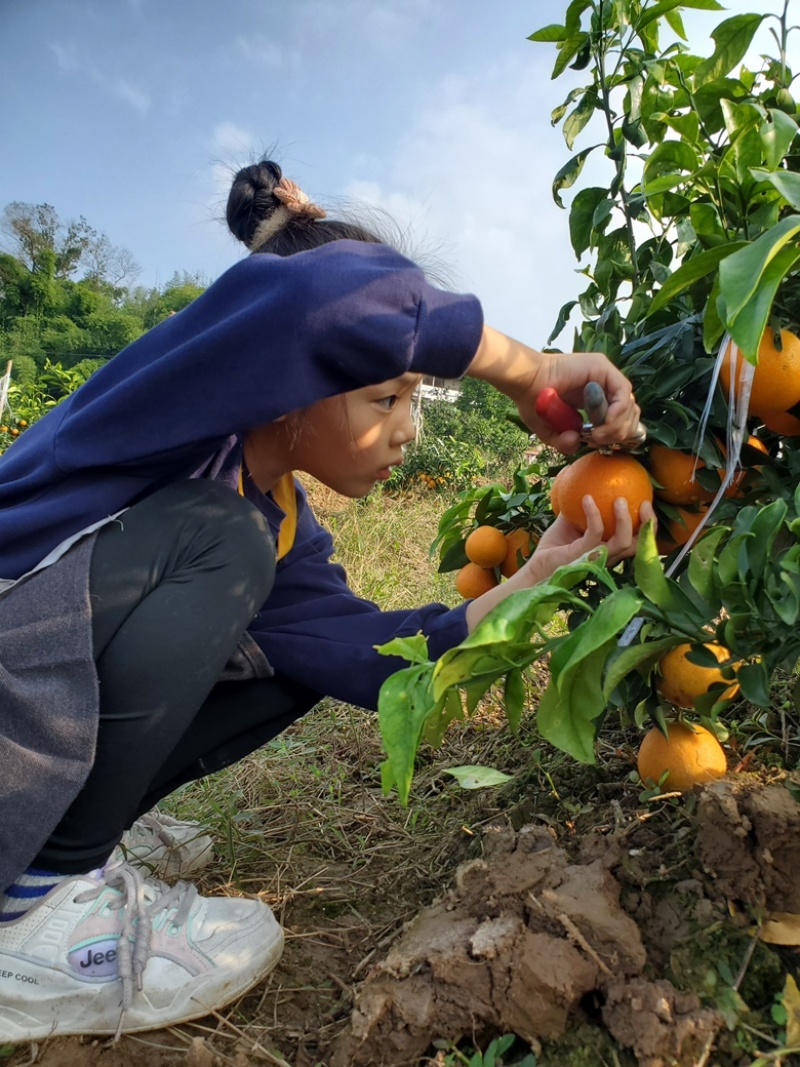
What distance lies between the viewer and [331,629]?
128 centimetres

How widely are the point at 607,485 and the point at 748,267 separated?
34cm

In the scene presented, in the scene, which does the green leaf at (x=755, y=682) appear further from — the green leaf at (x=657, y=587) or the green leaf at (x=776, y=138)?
the green leaf at (x=776, y=138)

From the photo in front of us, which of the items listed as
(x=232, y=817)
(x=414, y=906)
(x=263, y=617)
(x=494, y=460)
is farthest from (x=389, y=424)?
(x=494, y=460)

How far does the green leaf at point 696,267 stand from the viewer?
0.74 meters

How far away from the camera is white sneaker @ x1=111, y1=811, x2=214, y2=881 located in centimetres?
131

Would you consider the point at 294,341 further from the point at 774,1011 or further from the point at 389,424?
the point at 774,1011

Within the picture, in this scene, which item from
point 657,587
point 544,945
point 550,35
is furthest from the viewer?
point 550,35

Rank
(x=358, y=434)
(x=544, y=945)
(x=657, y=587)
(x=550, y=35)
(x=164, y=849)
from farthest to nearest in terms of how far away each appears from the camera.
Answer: (x=164, y=849) < (x=550, y=35) < (x=358, y=434) < (x=544, y=945) < (x=657, y=587)

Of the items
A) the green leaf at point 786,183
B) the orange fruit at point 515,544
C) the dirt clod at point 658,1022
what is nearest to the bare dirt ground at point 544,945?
the dirt clod at point 658,1022

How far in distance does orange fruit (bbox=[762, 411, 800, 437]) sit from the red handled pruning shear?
14 cm

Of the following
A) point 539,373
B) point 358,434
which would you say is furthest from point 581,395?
point 358,434

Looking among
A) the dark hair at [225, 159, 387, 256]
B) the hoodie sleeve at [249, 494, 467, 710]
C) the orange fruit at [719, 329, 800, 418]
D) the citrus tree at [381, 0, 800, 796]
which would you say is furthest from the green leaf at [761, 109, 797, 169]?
the hoodie sleeve at [249, 494, 467, 710]

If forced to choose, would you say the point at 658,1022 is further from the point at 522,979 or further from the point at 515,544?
the point at 515,544

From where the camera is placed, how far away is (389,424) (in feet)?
3.61
